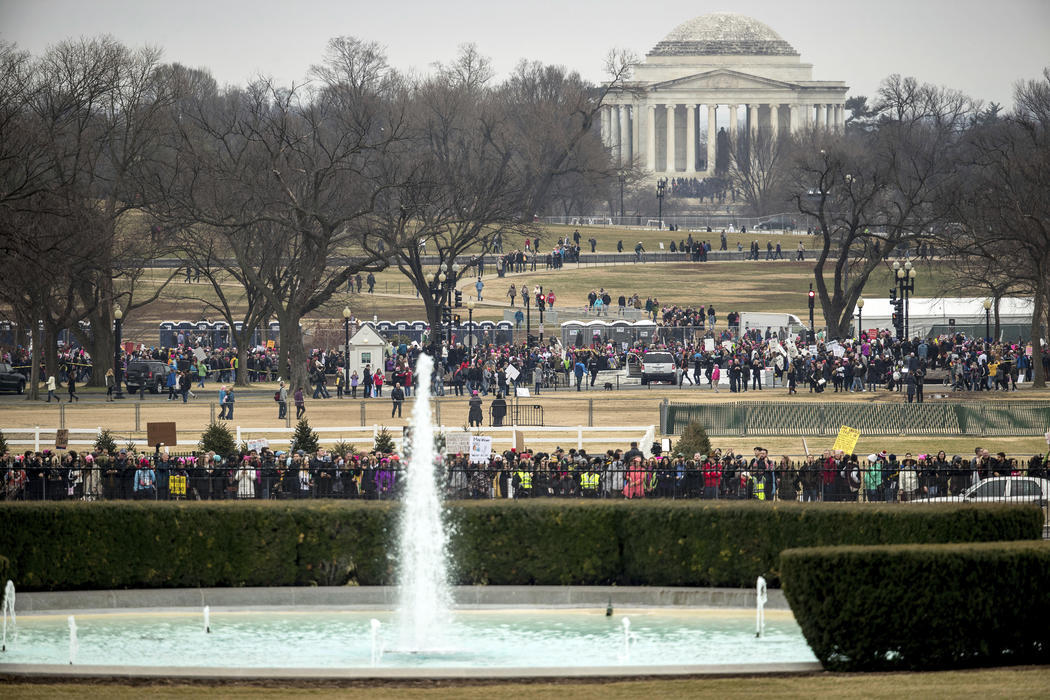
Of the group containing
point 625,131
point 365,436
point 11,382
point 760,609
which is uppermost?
point 625,131

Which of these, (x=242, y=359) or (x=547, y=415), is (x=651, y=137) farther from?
(x=547, y=415)

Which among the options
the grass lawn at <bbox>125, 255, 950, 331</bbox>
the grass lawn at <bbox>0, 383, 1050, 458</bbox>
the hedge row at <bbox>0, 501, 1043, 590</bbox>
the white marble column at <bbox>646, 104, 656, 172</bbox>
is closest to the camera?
the hedge row at <bbox>0, 501, 1043, 590</bbox>

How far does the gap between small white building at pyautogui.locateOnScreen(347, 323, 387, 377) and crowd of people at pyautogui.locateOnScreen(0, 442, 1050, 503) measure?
27.7m

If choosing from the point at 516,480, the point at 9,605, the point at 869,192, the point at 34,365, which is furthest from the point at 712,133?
the point at 9,605

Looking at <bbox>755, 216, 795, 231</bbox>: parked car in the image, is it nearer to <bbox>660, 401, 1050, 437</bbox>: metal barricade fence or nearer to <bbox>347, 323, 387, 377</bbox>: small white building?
<bbox>347, 323, 387, 377</bbox>: small white building

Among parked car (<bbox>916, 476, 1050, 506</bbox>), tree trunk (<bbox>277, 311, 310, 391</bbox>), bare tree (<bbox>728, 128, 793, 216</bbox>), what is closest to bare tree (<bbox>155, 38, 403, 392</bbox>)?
tree trunk (<bbox>277, 311, 310, 391</bbox>)

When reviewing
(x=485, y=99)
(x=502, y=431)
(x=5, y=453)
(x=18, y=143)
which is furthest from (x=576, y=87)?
(x=5, y=453)

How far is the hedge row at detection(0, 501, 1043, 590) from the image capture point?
23969mm

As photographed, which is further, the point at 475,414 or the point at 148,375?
the point at 148,375

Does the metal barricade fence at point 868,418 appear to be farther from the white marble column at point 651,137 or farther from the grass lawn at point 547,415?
the white marble column at point 651,137

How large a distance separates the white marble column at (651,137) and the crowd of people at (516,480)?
16237 cm

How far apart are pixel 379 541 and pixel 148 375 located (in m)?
36.6

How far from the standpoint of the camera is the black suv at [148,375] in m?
57.7

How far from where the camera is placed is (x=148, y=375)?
193 ft
